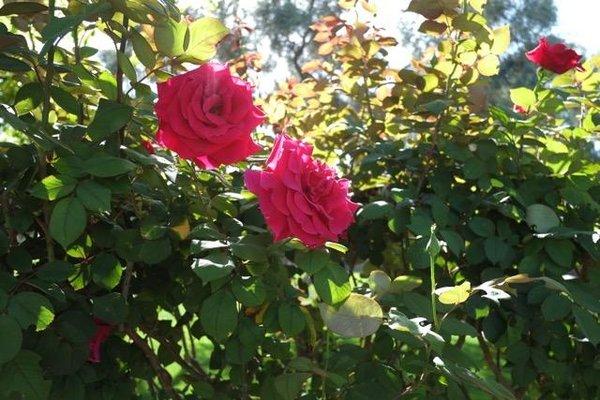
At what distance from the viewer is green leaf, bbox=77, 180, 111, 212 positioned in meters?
1.11

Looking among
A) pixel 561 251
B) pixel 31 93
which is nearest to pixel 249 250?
pixel 31 93

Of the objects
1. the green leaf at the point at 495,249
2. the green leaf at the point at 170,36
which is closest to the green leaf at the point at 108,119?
the green leaf at the point at 170,36

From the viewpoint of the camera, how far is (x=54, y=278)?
1165 millimetres

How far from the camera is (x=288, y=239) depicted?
1.24 m

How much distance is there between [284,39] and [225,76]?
7594 mm

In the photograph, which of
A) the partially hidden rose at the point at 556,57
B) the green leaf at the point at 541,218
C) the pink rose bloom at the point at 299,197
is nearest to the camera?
the pink rose bloom at the point at 299,197

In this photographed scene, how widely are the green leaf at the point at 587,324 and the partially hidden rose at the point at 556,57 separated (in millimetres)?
604

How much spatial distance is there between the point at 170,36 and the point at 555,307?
767 mm

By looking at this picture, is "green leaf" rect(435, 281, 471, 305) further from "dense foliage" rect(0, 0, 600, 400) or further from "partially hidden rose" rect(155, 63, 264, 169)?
"partially hidden rose" rect(155, 63, 264, 169)

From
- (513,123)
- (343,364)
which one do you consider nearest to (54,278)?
(343,364)

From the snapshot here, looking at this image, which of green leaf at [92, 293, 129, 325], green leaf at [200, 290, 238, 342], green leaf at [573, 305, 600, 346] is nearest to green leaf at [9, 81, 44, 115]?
green leaf at [92, 293, 129, 325]

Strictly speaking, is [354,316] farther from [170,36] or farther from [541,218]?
[541,218]

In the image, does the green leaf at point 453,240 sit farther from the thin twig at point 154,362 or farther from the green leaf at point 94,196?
the green leaf at point 94,196

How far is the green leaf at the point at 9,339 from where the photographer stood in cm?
104
